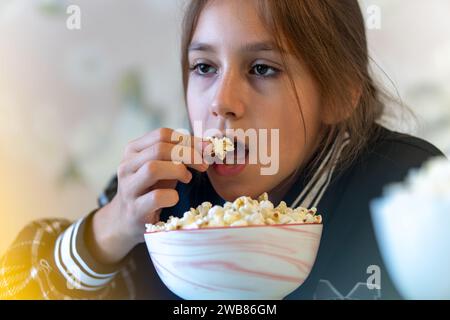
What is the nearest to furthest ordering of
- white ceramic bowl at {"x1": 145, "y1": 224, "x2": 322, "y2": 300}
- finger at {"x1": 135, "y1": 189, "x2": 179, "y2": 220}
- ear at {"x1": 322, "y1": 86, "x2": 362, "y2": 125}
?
white ceramic bowl at {"x1": 145, "y1": 224, "x2": 322, "y2": 300}
finger at {"x1": 135, "y1": 189, "x2": 179, "y2": 220}
ear at {"x1": 322, "y1": 86, "x2": 362, "y2": 125}

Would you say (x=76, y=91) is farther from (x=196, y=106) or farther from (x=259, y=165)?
(x=259, y=165)

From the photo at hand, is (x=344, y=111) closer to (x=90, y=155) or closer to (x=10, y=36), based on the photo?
(x=90, y=155)

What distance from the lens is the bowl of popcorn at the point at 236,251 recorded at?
0.51m

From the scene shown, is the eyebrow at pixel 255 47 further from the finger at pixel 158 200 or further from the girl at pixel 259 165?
the finger at pixel 158 200

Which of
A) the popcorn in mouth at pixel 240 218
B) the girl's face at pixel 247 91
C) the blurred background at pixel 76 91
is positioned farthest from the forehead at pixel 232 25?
the popcorn in mouth at pixel 240 218

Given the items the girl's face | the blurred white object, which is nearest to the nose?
the girl's face

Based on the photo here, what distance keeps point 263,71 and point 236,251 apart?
277 millimetres

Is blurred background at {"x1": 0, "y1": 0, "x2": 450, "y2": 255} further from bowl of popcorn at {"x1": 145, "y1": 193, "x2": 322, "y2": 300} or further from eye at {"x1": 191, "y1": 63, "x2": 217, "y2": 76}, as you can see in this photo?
bowl of popcorn at {"x1": 145, "y1": 193, "x2": 322, "y2": 300}

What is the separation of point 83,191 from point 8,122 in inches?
6.0

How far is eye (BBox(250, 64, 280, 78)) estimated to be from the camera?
692mm

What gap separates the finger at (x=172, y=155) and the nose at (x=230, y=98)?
0.20 ft

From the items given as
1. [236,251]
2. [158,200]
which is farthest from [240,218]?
[158,200]

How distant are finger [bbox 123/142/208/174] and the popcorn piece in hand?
21mm

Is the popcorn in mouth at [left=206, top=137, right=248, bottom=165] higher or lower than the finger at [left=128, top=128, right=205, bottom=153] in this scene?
lower
